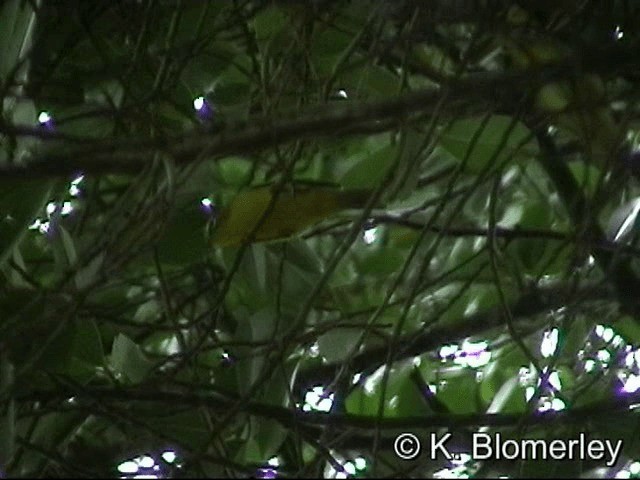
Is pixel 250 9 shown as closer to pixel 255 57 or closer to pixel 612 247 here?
pixel 255 57

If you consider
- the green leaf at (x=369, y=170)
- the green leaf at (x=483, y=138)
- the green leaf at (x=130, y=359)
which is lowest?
the green leaf at (x=130, y=359)

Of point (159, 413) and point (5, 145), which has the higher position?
point (5, 145)

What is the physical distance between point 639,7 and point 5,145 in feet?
1.16

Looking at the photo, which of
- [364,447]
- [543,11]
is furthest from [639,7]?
[364,447]

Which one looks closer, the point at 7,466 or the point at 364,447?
the point at 7,466

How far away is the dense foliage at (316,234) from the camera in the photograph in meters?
0.55

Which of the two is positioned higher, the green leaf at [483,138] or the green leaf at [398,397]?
the green leaf at [483,138]

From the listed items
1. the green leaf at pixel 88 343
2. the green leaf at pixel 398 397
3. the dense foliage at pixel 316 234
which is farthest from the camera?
the green leaf at pixel 398 397

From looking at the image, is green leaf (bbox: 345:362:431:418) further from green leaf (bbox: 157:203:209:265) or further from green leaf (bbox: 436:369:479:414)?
green leaf (bbox: 157:203:209:265)

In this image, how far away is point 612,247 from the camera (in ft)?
2.04

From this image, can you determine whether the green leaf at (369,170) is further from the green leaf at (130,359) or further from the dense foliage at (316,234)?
the green leaf at (130,359)

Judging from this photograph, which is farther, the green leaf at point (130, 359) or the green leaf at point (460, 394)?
the green leaf at point (460, 394)

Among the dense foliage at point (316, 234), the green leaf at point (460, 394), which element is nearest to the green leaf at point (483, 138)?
the dense foliage at point (316, 234)

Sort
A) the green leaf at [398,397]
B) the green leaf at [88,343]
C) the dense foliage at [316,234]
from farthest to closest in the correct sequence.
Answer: the green leaf at [398,397]
the green leaf at [88,343]
the dense foliage at [316,234]
